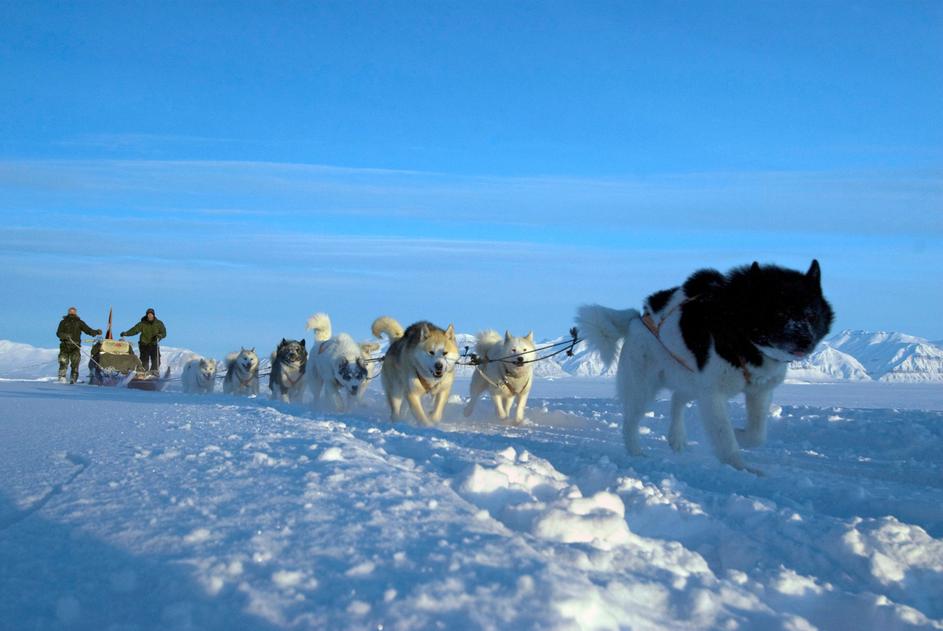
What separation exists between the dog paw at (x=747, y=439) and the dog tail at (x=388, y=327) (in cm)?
451

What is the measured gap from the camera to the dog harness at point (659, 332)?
4.79m

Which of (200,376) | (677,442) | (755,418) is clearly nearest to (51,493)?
(755,418)

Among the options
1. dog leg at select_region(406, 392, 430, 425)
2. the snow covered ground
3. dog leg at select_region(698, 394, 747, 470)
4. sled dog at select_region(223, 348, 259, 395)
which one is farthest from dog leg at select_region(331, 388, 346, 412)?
dog leg at select_region(698, 394, 747, 470)

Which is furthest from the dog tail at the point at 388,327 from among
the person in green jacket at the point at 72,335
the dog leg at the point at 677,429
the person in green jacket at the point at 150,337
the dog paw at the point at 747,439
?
the person in green jacket at the point at 72,335

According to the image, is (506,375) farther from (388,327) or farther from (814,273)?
(814,273)

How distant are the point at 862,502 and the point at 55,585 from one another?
3.48 meters

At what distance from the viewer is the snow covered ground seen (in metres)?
1.78

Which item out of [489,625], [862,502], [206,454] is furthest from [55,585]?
[862,502]

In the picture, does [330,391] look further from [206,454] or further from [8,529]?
[8,529]

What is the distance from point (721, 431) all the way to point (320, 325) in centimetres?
752

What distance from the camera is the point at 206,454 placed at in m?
3.69

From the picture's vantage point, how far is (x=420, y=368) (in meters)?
7.79

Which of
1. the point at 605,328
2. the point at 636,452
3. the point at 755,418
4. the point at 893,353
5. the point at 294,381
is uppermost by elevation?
the point at 893,353

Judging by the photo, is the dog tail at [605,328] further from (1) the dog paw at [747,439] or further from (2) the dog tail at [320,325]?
(2) the dog tail at [320,325]
